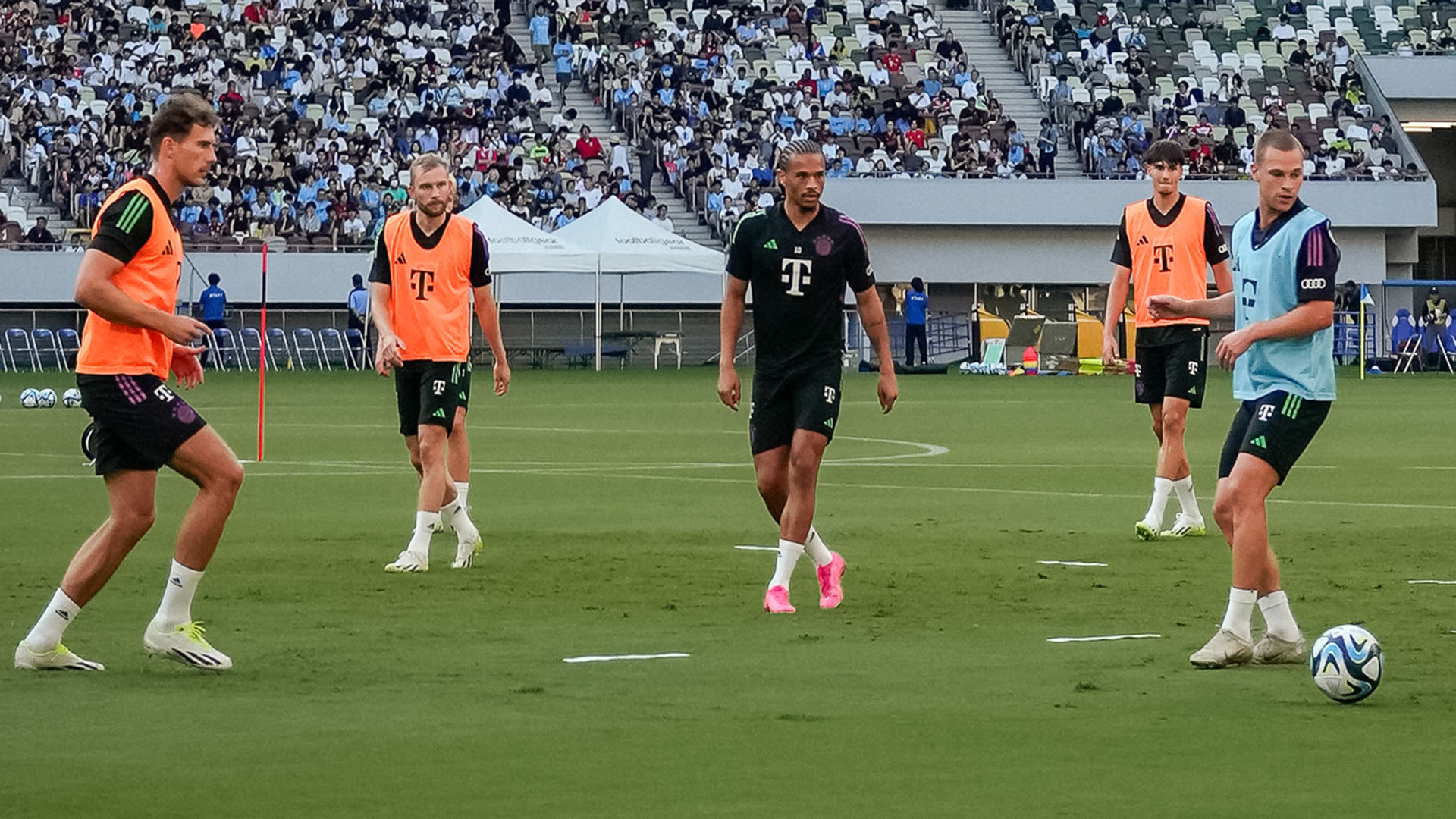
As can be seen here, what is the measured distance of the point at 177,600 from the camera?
897cm

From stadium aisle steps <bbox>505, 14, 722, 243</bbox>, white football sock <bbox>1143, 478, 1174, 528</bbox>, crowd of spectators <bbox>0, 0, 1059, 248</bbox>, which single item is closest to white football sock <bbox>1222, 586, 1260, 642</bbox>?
white football sock <bbox>1143, 478, 1174, 528</bbox>

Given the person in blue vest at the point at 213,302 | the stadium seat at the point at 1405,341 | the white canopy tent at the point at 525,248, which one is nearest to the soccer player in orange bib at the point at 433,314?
the white canopy tent at the point at 525,248

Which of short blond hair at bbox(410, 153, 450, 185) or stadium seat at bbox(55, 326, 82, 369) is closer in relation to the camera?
short blond hair at bbox(410, 153, 450, 185)

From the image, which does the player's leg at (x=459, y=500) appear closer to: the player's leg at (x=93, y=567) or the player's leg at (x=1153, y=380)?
the player's leg at (x=93, y=567)

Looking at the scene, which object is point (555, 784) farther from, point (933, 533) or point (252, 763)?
point (933, 533)

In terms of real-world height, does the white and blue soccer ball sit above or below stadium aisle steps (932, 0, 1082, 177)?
below

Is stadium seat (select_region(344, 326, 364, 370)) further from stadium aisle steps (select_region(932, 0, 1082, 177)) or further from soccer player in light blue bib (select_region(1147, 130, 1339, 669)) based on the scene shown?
soccer player in light blue bib (select_region(1147, 130, 1339, 669))

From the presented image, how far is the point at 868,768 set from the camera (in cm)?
682

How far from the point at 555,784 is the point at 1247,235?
4.27 m

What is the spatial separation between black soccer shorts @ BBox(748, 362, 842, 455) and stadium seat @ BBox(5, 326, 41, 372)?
41.5 metres

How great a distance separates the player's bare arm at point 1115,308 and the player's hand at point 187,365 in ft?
23.7

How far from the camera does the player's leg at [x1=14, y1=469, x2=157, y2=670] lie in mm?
8820

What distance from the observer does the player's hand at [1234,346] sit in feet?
29.1

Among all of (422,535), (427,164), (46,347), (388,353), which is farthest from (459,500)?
(46,347)
